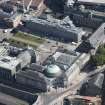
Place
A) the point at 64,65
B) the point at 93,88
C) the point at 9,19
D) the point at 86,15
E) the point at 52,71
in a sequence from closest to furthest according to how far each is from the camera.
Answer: the point at 93,88 → the point at 52,71 → the point at 64,65 → the point at 9,19 → the point at 86,15

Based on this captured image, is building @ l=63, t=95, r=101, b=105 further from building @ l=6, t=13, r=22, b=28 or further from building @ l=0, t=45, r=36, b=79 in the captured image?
building @ l=6, t=13, r=22, b=28

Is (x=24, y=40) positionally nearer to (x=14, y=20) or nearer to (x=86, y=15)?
(x=14, y=20)

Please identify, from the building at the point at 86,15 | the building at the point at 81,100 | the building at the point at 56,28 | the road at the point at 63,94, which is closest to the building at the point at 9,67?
the road at the point at 63,94

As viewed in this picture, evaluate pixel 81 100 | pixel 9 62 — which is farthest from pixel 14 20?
pixel 81 100

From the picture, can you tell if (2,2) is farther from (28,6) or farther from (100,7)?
(100,7)

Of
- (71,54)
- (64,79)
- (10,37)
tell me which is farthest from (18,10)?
(64,79)
